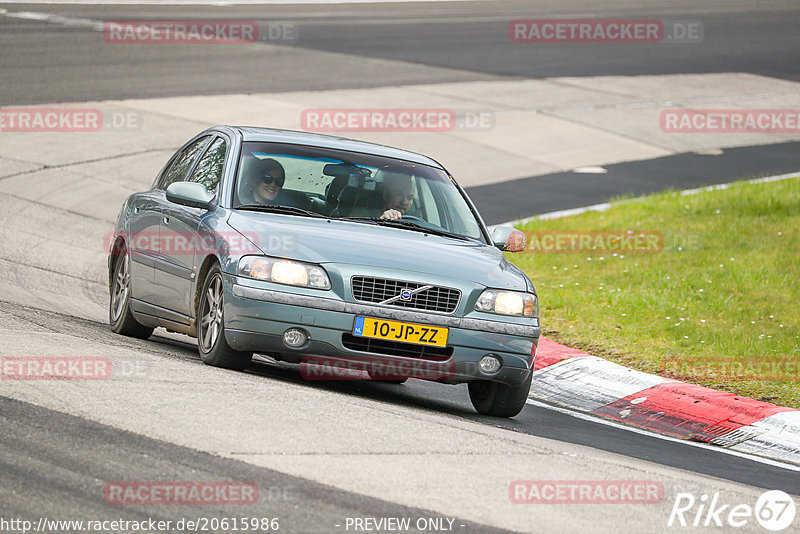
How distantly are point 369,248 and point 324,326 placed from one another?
0.59m

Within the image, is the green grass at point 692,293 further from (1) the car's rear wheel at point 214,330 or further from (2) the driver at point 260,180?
(1) the car's rear wheel at point 214,330

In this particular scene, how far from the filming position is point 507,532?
5438 millimetres

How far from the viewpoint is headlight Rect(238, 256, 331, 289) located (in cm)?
779

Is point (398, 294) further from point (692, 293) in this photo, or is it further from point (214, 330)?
point (692, 293)

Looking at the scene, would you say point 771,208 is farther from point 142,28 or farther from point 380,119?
point 142,28

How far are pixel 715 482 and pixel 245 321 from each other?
281 cm

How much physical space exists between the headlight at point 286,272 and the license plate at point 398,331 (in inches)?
12.1

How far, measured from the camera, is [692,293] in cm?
1270

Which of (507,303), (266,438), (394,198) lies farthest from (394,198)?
(266,438)

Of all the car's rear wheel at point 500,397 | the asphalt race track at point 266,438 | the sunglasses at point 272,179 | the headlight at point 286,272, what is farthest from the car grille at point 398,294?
the sunglasses at point 272,179

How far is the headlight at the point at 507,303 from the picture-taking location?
8.04 meters

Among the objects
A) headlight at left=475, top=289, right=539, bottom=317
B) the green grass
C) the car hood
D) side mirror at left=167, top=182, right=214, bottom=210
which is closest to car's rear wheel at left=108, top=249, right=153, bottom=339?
side mirror at left=167, top=182, right=214, bottom=210

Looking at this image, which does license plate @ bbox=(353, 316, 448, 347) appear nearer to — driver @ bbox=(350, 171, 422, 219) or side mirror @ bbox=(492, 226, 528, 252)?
driver @ bbox=(350, 171, 422, 219)

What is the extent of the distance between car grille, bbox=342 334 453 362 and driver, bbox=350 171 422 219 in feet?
3.95
